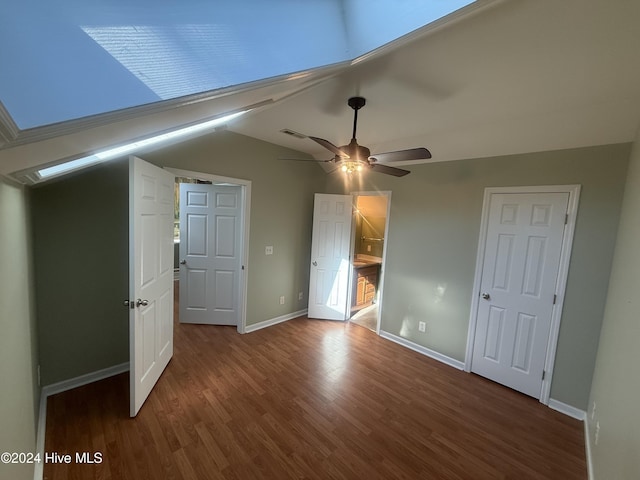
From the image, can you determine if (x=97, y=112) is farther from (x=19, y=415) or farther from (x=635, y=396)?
(x=635, y=396)

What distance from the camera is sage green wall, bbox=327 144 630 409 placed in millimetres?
2109

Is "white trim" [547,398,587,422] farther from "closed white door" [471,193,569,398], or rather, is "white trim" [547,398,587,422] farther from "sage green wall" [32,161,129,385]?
"sage green wall" [32,161,129,385]

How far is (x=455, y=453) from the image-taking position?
1.79m

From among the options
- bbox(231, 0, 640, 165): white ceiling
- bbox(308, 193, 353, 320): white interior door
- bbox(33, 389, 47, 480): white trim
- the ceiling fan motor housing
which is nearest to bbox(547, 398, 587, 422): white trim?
bbox(231, 0, 640, 165): white ceiling

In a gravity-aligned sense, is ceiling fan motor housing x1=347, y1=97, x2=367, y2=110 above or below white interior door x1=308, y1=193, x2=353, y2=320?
above

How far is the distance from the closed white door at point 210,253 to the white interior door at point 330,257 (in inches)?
44.7

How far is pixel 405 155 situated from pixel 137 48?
1.62 metres

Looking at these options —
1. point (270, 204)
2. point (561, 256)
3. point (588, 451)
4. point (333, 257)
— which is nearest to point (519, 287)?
point (561, 256)

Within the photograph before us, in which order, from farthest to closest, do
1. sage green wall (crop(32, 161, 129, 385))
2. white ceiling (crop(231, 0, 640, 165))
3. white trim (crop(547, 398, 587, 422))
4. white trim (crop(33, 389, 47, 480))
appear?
white trim (crop(547, 398, 587, 422)) → sage green wall (crop(32, 161, 129, 385)) → white trim (crop(33, 389, 47, 480)) → white ceiling (crop(231, 0, 640, 165))

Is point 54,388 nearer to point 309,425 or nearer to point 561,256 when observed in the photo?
point 309,425

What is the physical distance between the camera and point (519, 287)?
8.21 feet

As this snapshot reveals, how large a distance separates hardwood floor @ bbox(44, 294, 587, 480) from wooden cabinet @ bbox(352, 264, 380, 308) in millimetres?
1588

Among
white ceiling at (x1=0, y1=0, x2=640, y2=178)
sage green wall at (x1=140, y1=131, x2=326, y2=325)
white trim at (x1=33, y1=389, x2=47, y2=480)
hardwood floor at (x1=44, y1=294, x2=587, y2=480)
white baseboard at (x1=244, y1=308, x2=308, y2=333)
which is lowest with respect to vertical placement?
hardwood floor at (x1=44, y1=294, x2=587, y2=480)

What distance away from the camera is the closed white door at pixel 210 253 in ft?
11.1
